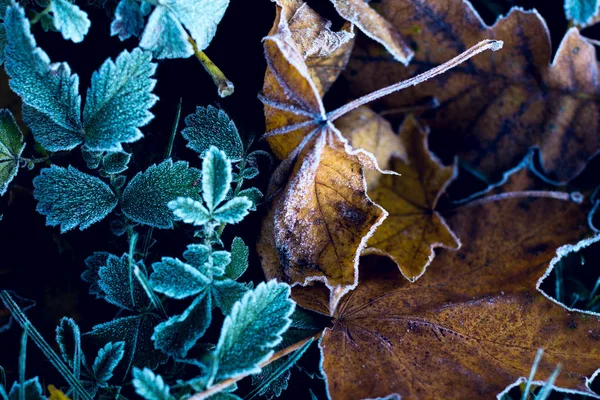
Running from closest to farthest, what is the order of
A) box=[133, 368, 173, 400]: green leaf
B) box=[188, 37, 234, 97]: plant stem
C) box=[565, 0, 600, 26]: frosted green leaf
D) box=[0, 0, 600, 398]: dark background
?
box=[133, 368, 173, 400]: green leaf < box=[188, 37, 234, 97]: plant stem < box=[0, 0, 600, 398]: dark background < box=[565, 0, 600, 26]: frosted green leaf

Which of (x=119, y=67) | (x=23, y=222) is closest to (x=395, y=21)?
(x=119, y=67)

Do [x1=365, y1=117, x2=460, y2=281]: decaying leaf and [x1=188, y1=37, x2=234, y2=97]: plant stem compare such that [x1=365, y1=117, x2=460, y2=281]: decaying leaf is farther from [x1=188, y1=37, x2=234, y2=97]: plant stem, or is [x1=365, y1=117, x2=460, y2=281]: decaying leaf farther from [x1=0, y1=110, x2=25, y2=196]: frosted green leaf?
[x1=0, y1=110, x2=25, y2=196]: frosted green leaf

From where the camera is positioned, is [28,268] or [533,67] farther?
[533,67]

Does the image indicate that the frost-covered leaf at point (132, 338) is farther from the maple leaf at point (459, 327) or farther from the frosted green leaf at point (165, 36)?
the frosted green leaf at point (165, 36)

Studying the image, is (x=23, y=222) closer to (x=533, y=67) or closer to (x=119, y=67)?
(x=119, y=67)

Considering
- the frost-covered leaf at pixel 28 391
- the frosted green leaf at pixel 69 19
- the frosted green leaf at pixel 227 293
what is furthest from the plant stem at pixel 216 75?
the frost-covered leaf at pixel 28 391

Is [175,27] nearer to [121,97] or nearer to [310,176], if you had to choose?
[121,97]

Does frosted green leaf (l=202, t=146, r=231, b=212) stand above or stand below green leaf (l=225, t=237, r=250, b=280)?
above

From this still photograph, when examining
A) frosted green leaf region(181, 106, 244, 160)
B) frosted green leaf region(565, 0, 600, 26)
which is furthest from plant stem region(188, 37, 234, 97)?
frosted green leaf region(565, 0, 600, 26)
